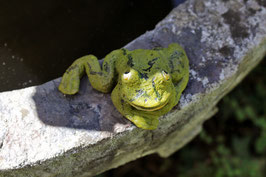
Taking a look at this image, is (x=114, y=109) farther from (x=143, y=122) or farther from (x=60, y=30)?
(x=60, y=30)

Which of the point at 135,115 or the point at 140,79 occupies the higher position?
the point at 140,79

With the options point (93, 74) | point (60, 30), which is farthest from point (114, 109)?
point (60, 30)

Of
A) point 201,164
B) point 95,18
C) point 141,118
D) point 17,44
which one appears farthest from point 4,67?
point 201,164

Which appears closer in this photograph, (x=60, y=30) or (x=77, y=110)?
(x=77, y=110)

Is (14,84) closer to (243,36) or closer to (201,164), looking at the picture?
(243,36)

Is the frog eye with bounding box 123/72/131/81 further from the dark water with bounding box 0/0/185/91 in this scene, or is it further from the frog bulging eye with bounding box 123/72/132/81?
the dark water with bounding box 0/0/185/91

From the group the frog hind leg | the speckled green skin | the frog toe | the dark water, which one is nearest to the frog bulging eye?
the speckled green skin

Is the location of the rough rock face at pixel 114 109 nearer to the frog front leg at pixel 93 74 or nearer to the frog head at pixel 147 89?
the frog front leg at pixel 93 74
